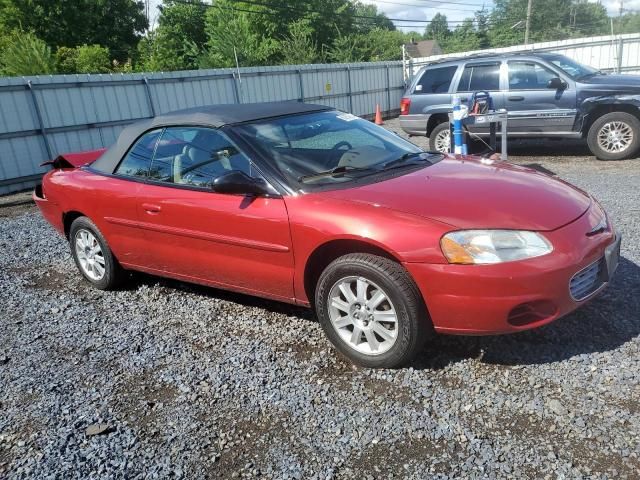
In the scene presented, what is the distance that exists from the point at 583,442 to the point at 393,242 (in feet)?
4.21

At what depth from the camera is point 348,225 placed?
3.01m

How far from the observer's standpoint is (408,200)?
120 inches

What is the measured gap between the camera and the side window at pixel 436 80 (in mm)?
10047

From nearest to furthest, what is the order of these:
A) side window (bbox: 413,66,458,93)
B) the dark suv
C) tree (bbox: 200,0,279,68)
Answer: the dark suv < side window (bbox: 413,66,458,93) < tree (bbox: 200,0,279,68)

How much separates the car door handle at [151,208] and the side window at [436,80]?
7498 millimetres

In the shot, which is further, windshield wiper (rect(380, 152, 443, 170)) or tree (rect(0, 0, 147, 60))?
tree (rect(0, 0, 147, 60))

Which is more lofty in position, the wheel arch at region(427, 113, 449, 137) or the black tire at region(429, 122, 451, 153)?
the wheel arch at region(427, 113, 449, 137)

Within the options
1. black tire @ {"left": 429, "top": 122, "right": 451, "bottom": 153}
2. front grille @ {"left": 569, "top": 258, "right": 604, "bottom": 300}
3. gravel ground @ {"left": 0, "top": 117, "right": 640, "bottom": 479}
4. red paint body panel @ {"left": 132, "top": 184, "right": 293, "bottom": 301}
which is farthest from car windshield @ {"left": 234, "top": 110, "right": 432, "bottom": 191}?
black tire @ {"left": 429, "top": 122, "right": 451, "bottom": 153}

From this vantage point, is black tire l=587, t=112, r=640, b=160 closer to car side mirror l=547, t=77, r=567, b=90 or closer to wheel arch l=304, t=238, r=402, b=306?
car side mirror l=547, t=77, r=567, b=90

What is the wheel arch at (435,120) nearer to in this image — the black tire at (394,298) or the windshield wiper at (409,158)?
the windshield wiper at (409,158)

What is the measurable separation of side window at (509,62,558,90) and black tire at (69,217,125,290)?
25.3 ft

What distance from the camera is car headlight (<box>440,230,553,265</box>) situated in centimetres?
275

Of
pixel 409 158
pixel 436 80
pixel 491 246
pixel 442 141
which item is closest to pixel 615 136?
pixel 442 141

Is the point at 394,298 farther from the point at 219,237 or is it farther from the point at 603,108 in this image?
the point at 603,108
